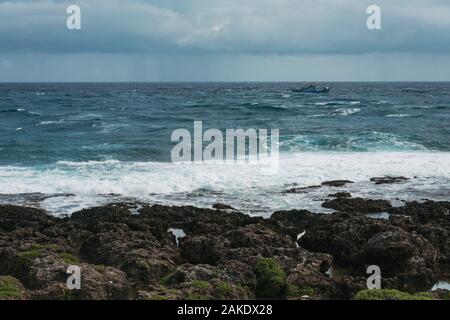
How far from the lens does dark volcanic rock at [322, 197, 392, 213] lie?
1862 centimetres

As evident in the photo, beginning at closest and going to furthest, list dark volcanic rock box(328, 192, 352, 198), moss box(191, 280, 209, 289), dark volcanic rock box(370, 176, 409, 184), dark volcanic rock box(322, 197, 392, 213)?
moss box(191, 280, 209, 289)
dark volcanic rock box(322, 197, 392, 213)
dark volcanic rock box(328, 192, 352, 198)
dark volcanic rock box(370, 176, 409, 184)

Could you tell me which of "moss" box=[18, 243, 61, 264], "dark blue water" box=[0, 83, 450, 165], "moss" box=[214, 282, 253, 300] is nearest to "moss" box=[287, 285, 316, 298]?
"moss" box=[214, 282, 253, 300]

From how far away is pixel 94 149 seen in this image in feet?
112

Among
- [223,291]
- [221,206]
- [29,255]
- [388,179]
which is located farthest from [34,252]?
[388,179]

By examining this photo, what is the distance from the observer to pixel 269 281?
11234mm

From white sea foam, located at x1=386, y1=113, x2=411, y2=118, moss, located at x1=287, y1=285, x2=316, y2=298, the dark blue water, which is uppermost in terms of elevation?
white sea foam, located at x1=386, y1=113, x2=411, y2=118

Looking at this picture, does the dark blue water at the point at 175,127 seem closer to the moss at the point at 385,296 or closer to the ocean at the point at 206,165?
the ocean at the point at 206,165

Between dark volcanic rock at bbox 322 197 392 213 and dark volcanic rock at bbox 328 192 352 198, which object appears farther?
dark volcanic rock at bbox 328 192 352 198

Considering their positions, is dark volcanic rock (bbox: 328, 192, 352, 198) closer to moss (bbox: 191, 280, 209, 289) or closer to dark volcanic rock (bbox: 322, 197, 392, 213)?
dark volcanic rock (bbox: 322, 197, 392, 213)

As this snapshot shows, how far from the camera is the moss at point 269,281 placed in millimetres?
11086

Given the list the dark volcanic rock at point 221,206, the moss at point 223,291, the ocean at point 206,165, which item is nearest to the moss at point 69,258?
the moss at point 223,291

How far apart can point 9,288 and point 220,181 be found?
14090mm

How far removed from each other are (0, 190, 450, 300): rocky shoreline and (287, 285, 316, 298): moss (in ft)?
0.07
